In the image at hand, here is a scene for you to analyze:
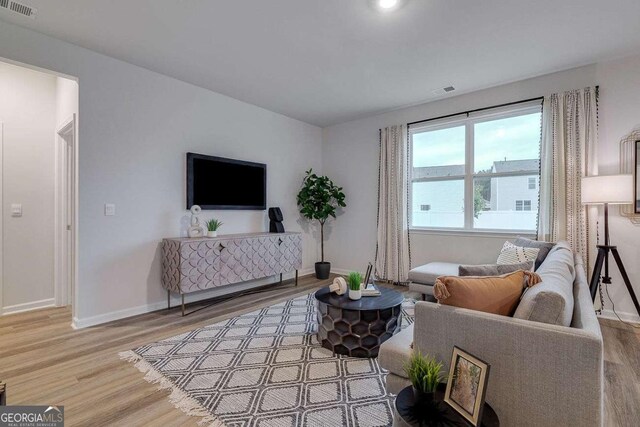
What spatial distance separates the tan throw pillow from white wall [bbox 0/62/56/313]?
172 inches

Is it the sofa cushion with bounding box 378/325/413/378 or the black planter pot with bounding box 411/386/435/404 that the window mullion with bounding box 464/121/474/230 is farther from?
the black planter pot with bounding box 411/386/435/404

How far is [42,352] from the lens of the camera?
98.2 inches

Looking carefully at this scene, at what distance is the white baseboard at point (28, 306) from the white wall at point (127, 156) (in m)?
1.10

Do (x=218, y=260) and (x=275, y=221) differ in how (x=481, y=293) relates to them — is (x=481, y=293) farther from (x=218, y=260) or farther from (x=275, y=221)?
(x=275, y=221)

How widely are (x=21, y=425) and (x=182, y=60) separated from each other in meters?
3.10

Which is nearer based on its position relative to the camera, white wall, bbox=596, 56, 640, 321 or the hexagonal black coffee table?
the hexagonal black coffee table

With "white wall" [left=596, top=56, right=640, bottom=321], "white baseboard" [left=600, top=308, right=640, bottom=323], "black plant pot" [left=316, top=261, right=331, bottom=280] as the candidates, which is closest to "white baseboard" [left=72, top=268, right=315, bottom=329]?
"black plant pot" [left=316, top=261, right=331, bottom=280]

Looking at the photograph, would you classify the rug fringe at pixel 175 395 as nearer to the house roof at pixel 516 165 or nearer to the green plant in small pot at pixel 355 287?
the green plant in small pot at pixel 355 287

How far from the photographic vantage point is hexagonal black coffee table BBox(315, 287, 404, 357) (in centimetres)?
235

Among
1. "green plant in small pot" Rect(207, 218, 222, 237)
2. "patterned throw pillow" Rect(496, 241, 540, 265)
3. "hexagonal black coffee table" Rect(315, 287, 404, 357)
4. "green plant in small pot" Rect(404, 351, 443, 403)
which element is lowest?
"hexagonal black coffee table" Rect(315, 287, 404, 357)

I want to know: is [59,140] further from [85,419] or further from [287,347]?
[287,347]

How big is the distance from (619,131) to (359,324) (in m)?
3.37

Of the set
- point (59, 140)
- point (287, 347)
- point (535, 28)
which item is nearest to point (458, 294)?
point (287, 347)

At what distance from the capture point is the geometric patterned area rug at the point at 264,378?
67.6 inches
